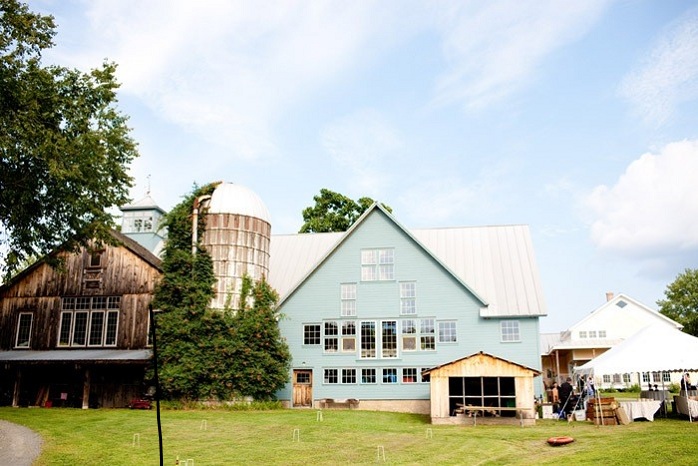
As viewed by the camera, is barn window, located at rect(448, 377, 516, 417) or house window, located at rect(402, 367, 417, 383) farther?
house window, located at rect(402, 367, 417, 383)

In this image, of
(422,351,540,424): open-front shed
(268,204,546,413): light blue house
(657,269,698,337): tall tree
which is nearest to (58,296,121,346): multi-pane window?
(268,204,546,413): light blue house

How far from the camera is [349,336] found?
3450 centimetres

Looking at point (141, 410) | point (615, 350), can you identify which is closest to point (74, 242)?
point (141, 410)

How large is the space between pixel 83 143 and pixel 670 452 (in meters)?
23.6

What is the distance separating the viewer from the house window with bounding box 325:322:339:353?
3447 cm

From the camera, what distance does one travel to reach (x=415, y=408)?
108ft

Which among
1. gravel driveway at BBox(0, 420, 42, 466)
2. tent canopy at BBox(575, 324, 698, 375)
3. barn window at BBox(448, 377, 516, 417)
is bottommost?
gravel driveway at BBox(0, 420, 42, 466)

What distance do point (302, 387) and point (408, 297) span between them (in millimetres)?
7234

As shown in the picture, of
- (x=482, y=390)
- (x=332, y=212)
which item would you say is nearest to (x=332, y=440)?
(x=482, y=390)

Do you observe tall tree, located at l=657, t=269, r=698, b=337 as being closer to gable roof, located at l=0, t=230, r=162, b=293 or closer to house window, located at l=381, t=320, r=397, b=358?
house window, located at l=381, t=320, r=397, b=358

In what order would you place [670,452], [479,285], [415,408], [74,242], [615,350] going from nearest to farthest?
[670,452]
[615,350]
[74,242]
[415,408]
[479,285]

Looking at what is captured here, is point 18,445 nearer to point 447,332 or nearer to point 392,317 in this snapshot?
point 392,317

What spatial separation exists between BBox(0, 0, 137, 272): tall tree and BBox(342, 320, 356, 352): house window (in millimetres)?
A: 12676

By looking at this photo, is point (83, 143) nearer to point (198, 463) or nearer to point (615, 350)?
point (198, 463)
